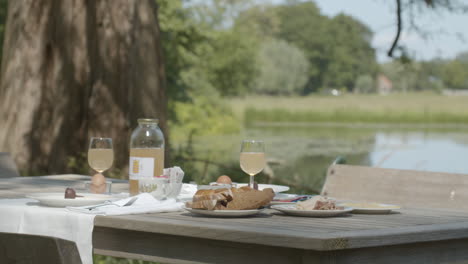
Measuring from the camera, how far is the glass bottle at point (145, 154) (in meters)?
2.70

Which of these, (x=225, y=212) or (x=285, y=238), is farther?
(x=225, y=212)

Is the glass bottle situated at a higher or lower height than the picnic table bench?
higher

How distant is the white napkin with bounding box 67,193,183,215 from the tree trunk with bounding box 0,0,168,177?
4.25 meters

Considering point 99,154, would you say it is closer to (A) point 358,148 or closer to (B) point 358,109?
(A) point 358,148

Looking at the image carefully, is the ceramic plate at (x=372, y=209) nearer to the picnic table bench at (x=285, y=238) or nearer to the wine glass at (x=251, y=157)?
the picnic table bench at (x=285, y=238)

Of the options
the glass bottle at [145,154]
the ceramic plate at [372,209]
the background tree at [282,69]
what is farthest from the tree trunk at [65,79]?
the background tree at [282,69]

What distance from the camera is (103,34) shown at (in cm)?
673

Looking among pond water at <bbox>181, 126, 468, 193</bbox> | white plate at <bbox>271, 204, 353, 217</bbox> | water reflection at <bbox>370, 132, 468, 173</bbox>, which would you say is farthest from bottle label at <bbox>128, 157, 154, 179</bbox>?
water reflection at <bbox>370, 132, 468, 173</bbox>

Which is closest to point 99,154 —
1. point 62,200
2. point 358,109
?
point 62,200

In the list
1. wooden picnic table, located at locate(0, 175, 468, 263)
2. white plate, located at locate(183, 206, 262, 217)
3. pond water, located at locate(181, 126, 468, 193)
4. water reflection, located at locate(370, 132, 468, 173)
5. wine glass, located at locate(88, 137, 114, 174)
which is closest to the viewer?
wooden picnic table, located at locate(0, 175, 468, 263)

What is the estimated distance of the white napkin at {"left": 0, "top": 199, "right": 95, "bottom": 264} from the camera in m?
2.31

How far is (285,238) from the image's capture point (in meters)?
1.90

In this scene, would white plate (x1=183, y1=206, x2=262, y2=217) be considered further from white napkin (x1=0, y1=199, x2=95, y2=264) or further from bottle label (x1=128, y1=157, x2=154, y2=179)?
bottle label (x1=128, y1=157, x2=154, y2=179)

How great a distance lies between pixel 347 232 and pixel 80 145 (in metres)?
5.12
